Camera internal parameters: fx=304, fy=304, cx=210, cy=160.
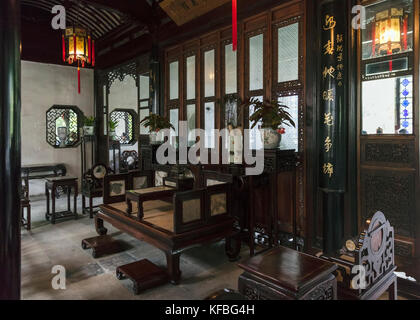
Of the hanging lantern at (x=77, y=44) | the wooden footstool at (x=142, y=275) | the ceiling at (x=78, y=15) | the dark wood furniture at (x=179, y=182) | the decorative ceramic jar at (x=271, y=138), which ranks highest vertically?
the ceiling at (x=78, y=15)

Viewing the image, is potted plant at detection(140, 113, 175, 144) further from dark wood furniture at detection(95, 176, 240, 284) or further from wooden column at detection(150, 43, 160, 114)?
dark wood furniture at detection(95, 176, 240, 284)

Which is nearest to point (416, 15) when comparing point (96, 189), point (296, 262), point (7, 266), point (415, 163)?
point (415, 163)

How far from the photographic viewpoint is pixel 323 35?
2.98 metres

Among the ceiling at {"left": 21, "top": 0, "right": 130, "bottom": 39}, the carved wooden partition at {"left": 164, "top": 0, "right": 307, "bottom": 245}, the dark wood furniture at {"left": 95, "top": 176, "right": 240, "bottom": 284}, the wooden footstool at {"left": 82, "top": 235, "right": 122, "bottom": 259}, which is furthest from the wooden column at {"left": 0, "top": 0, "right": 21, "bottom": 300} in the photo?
the ceiling at {"left": 21, "top": 0, "right": 130, "bottom": 39}

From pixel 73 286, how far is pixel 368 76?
3311 millimetres

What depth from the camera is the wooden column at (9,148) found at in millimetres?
1384

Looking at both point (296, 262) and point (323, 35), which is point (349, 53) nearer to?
point (323, 35)

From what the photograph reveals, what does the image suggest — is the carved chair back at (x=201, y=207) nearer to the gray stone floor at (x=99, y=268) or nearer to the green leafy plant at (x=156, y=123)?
the gray stone floor at (x=99, y=268)

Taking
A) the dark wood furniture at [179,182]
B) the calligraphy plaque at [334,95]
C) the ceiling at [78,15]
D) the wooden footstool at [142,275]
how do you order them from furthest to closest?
the ceiling at [78,15] < the dark wood furniture at [179,182] < the calligraphy plaque at [334,95] < the wooden footstool at [142,275]

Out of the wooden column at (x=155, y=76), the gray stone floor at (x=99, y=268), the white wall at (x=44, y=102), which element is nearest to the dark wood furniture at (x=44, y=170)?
the white wall at (x=44, y=102)

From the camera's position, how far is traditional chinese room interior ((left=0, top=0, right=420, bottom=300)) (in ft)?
5.57

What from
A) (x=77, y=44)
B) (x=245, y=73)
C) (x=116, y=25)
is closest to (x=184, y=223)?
(x=245, y=73)

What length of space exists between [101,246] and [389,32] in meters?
3.59

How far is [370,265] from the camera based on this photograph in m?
1.76
